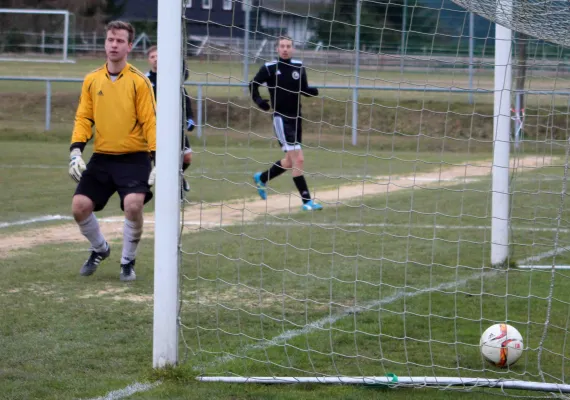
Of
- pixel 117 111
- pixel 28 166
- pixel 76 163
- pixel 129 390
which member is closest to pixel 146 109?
pixel 117 111

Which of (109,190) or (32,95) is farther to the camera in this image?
(32,95)

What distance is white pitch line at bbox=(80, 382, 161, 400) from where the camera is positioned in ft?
13.3

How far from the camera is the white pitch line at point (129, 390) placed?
4.04m

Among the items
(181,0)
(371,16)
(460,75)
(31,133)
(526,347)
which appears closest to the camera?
(181,0)

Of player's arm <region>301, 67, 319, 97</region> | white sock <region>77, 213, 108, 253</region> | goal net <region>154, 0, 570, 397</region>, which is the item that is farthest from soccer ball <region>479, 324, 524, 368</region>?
player's arm <region>301, 67, 319, 97</region>

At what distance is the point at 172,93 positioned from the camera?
14.4ft

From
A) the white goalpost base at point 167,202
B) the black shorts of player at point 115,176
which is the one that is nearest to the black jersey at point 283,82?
the black shorts of player at point 115,176

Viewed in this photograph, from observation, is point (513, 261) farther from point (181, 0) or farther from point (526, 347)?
point (181, 0)

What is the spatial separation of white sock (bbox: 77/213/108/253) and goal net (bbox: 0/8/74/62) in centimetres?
2270

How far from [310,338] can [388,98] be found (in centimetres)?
1527

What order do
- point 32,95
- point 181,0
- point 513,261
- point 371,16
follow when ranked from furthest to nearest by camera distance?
point 32,95 < point 371,16 < point 513,261 < point 181,0

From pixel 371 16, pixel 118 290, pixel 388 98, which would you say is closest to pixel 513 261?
pixel 371 16

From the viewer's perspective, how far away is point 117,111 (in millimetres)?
6430

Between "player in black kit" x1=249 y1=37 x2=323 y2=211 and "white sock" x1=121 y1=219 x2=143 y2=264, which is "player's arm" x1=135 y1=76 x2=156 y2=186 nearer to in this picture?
"white sock" x1=121 y1=219 x2=143 y2=264
